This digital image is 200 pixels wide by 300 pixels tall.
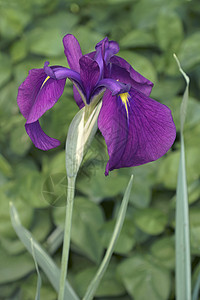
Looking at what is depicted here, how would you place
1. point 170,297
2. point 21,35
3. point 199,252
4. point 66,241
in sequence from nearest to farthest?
point 66,241, point 199,252, point 170,297, point 21,35

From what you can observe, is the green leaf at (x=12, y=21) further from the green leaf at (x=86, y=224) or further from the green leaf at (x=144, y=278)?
the green leaf at (x=144, y=278)

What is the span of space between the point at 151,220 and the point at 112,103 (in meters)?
0.45

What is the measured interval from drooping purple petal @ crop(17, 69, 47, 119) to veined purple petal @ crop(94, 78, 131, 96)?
2.7 inches

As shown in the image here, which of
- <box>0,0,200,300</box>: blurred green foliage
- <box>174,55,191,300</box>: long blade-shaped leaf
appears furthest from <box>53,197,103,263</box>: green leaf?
<box>174,55,191,300</box>: long blade-shaped leaf

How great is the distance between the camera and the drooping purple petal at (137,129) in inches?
16.9

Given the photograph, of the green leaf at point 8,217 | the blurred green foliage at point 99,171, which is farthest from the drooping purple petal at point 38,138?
the green leaf at point 8,217

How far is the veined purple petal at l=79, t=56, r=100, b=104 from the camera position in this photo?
1.48ft

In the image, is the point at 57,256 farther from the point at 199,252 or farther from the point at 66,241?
the point at 66,241

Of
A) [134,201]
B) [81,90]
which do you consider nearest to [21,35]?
[134,201]

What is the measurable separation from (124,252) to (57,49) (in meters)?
0.43

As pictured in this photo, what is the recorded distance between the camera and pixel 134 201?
879 millimetres

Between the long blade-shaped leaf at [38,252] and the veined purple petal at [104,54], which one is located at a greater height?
the veined purple petal at [104,54]

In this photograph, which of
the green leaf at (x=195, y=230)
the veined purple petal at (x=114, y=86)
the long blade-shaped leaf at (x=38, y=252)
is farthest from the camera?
the green leaf at (x=195, y=230)

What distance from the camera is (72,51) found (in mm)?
494
